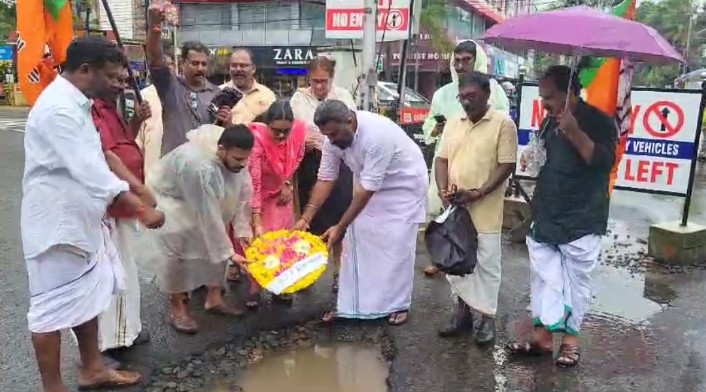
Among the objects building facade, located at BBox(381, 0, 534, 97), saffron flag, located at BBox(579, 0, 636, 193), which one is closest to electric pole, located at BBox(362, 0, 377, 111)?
saffron flag, located at BBox(579, 0, 636, 193)

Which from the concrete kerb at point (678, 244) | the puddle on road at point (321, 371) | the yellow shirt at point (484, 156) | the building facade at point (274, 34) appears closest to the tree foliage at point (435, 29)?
the building facade at point (274, 34)

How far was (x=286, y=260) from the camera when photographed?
3.62 m

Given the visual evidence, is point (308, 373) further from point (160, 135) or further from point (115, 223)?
point (160, 135)

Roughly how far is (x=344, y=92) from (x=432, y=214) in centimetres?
123

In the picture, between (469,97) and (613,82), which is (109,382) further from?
(613,82)

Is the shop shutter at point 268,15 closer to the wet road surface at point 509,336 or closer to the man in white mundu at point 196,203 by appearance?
the wet road surface at point 509,336

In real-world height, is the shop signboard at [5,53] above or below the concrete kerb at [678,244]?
above

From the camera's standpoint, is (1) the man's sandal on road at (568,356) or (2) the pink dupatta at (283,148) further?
(2) the pink dupatta at (283,148)

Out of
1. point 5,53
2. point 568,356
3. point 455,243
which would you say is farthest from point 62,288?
point 5,53

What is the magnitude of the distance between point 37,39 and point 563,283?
3.06 meters

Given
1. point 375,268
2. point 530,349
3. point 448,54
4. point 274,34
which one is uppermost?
point 274,34

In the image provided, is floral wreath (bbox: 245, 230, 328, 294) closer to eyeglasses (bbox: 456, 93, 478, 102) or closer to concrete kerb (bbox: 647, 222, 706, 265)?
eyeglasses (bbox: 456, 93, 478, 102)

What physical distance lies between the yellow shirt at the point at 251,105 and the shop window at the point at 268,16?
2490cm

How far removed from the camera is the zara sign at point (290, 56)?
1089 inches
